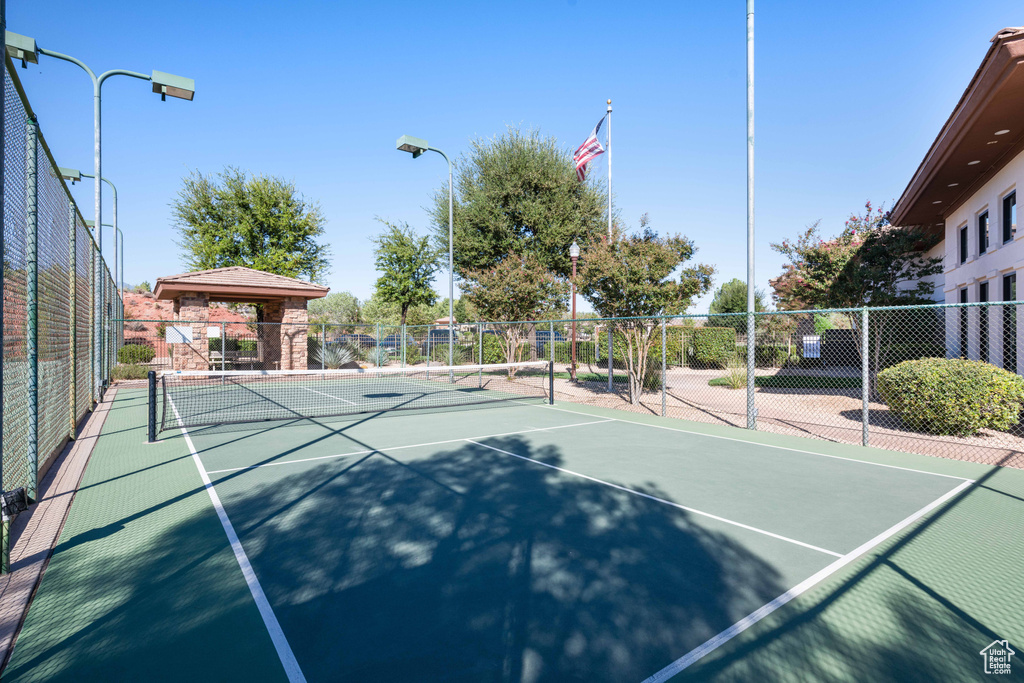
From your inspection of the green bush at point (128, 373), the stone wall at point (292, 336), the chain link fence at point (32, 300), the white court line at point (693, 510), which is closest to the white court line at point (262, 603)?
the chain link fence at point (32, 300)

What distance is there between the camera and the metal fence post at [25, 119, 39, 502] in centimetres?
541

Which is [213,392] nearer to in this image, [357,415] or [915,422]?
[357,415]

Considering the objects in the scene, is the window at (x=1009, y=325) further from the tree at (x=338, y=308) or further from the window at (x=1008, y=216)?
the tree at (x=338, y=308)

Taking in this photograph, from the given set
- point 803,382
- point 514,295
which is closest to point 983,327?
point 803,382

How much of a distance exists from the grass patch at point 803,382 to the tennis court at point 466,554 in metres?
12.5

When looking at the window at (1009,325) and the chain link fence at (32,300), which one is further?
the window at (1009,325)

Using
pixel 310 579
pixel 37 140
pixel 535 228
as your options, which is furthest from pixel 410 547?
pixel 535 228

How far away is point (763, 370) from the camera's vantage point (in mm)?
27500

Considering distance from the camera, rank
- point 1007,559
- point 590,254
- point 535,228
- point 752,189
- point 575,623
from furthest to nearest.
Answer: point 535,228 → point 590,254 → point 752,189 → point 1007,559 → point 575,623

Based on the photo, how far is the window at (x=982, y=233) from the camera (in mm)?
13750

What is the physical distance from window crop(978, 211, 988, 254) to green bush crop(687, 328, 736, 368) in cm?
1549

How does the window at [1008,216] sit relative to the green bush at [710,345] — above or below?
above

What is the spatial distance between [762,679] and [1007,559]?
10.6 feet

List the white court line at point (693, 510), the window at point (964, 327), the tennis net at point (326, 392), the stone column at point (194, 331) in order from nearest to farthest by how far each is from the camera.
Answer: the white court line at point (693, 510)
the tennis net at point (326, 392)
the window at point (964, 327)
the stone column at point (194, 331)
